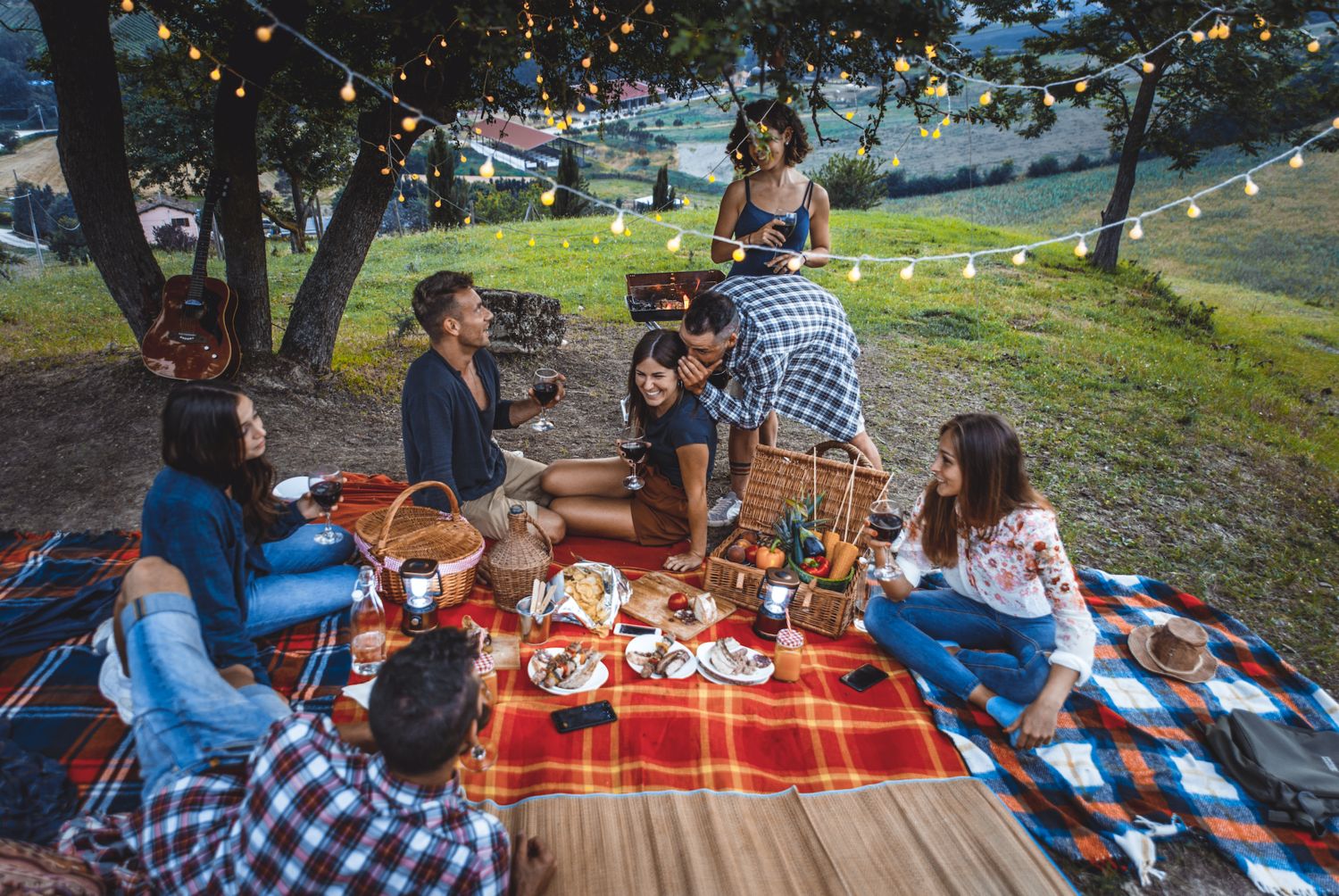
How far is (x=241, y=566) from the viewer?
2848 mm

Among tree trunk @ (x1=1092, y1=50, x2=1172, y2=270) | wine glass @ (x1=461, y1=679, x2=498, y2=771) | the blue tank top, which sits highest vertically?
tree trunk @ (x1=1092, y1=50, x2=1172, y2=270)

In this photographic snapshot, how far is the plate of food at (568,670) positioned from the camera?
302 centimetres

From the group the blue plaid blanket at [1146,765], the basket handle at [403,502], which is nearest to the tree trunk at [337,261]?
the basket handle at [403,502]

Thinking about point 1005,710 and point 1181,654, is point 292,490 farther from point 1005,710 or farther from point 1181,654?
point 1181,654

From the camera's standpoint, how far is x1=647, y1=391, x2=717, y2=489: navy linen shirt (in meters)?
3.93

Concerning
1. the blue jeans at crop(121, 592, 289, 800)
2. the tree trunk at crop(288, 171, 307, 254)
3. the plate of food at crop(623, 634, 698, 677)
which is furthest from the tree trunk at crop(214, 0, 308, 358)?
the tree trunk at crop(288, 171, 307, 254)

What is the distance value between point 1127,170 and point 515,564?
13959 mm

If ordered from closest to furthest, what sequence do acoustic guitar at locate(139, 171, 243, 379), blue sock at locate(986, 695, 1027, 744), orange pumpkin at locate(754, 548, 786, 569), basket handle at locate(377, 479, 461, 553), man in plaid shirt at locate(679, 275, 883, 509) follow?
1. blue sock at locate(986, 695, 1027, 744)
2. basket handle at locate(377, 479, 461, 553)
3. orange pumpkin at locate(754, 548, 786, 569)
4. man in plaid shirt at locate(679, 275, 883, 509)
5. acoustic guitar at locate(139, 171, 243, 379)

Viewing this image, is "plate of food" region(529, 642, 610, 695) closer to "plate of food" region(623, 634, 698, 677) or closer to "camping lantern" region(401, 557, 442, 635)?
"plate of food" region(623, 634, 698, 677)

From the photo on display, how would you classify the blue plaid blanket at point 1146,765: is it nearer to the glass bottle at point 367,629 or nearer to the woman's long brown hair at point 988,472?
the woman's long brown hair at point 988,472

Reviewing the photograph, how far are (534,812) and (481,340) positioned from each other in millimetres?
2330

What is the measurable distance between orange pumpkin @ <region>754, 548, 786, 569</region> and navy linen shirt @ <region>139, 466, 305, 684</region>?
2195 millimetres

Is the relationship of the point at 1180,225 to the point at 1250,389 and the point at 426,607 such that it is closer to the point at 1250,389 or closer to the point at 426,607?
the point at 1250,389

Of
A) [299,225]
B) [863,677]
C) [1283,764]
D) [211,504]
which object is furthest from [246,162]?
[299,225]
